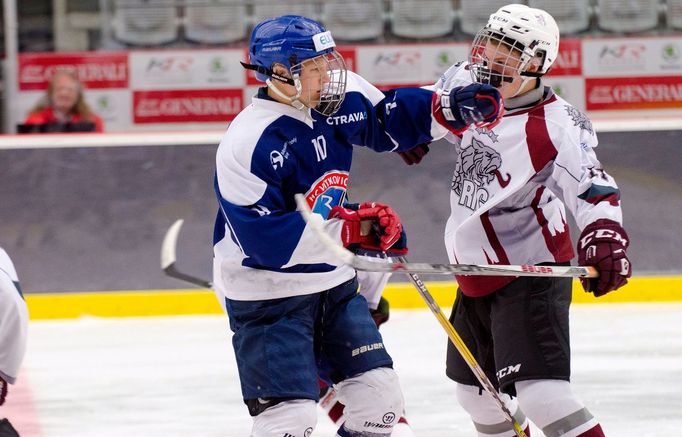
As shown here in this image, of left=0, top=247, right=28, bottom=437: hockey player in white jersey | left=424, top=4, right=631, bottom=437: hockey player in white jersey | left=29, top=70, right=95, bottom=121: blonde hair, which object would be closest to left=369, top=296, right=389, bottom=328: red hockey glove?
left=424, top=4, right=631, bottom=437: hockey player in white jersey

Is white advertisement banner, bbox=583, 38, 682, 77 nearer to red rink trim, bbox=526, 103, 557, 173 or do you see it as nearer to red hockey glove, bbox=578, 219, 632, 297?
red rink trim, bbox=526, 103, 557, 173

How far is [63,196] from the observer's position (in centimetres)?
534

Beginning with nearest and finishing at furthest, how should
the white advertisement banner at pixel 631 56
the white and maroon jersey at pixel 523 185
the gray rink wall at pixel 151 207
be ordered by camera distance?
the white and maroon jersey at pixel 523 185 < the gray rink wall at pixel 151 207 < the white advertisement banner at pixel 631 56

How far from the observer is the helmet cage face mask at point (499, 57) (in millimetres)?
2484

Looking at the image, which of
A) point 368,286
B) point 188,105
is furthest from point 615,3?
point 368,286

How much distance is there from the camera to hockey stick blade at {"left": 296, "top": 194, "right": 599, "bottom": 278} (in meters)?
2.06

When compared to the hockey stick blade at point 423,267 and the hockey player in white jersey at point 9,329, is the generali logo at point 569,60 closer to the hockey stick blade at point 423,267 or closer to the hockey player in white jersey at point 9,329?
the hockey stick blade at point 423,267

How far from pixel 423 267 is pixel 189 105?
365cm

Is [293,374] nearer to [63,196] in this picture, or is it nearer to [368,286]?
[368,286]

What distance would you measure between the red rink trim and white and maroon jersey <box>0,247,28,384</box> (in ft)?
3.29

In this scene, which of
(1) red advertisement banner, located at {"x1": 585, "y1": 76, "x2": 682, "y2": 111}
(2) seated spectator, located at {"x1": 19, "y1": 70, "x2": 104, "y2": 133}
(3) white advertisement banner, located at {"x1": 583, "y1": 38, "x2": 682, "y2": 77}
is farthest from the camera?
(3) white advertisement banner, located at {"x1": 583, "y1": 38, "x2": 682, "y2": 77}

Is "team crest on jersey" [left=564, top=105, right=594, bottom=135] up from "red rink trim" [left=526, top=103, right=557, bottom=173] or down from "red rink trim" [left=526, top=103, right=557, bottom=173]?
up

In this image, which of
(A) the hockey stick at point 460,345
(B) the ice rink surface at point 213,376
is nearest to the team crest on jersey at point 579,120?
(A) the hockey stick at point 460,345

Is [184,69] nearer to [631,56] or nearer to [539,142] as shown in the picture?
[631,56]
